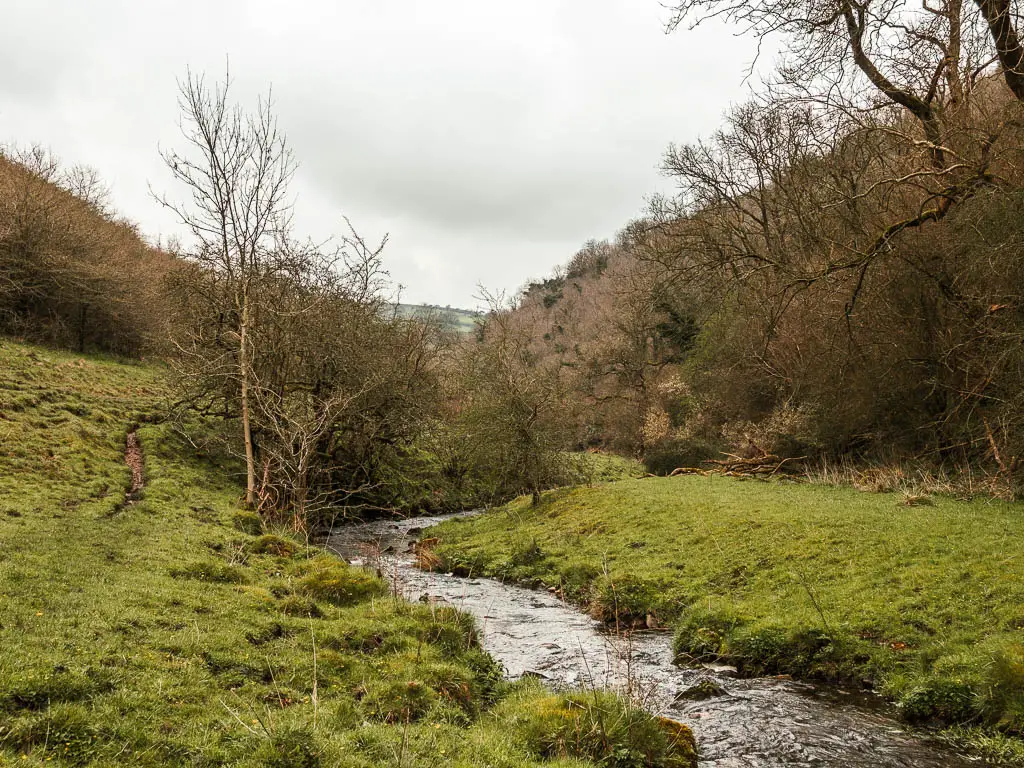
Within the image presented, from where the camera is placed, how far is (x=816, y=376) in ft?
87.5

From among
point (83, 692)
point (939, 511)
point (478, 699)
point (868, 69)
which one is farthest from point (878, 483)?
point (83, 692)

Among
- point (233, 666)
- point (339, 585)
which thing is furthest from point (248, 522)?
point (233, 666)

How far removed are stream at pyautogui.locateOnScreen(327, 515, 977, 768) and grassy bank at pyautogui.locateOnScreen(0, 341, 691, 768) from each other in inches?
40.3

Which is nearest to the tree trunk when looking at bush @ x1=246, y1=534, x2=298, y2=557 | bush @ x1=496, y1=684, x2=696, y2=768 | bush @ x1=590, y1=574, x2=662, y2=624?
bush @ x1=246, y1=534, x2=298, y2=557

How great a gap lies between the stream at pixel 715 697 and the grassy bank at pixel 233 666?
102cm

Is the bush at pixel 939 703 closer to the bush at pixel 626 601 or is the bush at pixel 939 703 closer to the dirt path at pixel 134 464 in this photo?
the bush at pixel 626 601

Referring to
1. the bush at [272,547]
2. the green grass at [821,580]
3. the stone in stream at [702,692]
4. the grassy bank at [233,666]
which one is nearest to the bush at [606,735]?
the grassy bank at [233,666]

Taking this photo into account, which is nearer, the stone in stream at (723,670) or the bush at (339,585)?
the stone in stream at (723,670)

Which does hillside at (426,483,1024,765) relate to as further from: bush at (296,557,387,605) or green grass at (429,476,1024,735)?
Answer: bush at (296,557,387,605)

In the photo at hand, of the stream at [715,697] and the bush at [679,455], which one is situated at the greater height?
the bush at [679,455]

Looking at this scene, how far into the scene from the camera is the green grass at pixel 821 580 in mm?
8805

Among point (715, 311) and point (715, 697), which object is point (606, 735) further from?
point (715, 311)

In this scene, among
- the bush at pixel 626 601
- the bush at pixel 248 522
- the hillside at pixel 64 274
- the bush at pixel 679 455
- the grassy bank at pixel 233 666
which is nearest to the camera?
the grassy bank at pixel 233 666

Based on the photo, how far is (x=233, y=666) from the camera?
319 inches
